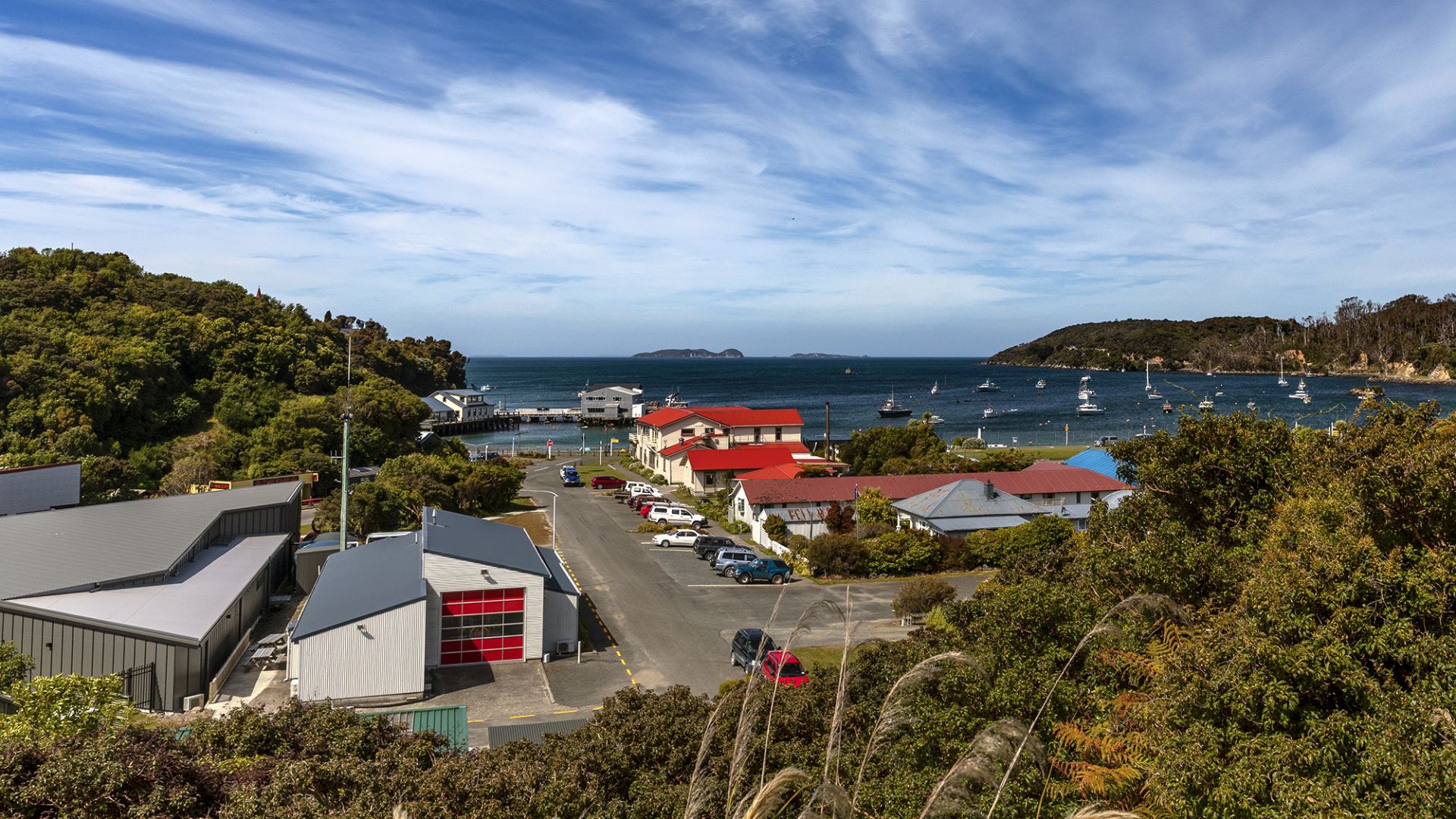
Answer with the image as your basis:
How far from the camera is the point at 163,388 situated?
56312mm

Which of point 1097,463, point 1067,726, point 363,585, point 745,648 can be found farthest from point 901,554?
point 1067,726

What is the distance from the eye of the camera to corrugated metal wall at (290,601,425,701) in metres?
18.9

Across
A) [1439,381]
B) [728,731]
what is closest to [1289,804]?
[728,731]

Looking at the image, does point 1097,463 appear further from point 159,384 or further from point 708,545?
point 159,384

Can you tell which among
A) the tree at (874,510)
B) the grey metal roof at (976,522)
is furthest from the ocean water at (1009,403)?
the tree at (874,510)

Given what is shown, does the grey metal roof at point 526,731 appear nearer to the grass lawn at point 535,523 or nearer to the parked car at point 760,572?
the parked car at point 760,572

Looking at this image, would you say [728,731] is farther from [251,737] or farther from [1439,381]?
[1439,381]

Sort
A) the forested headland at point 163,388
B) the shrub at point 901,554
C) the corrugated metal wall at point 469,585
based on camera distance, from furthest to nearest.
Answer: the forested headland at point 163,388, the shrub at point 901,554, the corrugated metal wall at point 469,585

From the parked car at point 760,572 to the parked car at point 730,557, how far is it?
0.25 meters

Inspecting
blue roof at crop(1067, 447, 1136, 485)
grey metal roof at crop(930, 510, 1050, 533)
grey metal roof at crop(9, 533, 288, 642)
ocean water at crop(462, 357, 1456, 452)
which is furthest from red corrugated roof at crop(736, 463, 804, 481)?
ocean water at crop(462, 357, 1456, 452)

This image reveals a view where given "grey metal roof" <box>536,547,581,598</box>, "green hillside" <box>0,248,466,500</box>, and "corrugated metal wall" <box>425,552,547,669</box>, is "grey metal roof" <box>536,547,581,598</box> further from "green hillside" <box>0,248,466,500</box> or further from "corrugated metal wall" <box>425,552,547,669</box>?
"green hillside" <box>0,248,466,500</box>

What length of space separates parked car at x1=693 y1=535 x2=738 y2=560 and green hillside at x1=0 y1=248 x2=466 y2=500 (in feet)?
85.1

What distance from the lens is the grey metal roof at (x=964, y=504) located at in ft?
115

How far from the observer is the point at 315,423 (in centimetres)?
5216
